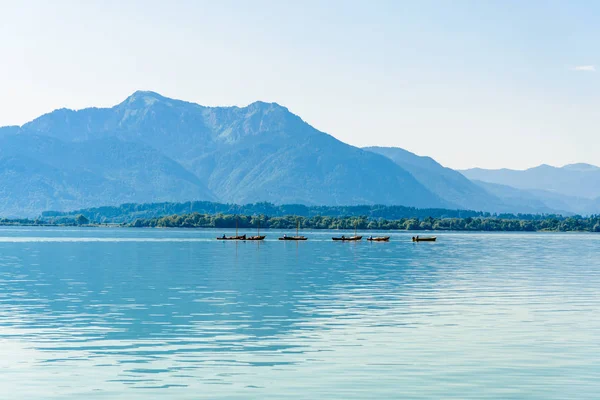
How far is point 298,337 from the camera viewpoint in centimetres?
5006

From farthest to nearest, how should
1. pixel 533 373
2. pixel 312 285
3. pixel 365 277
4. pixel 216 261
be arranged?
pixel 216 261 < pixel 365 277 < pixel 312 285 < pixel 533 373

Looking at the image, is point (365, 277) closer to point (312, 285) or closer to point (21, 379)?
point (312, 285)

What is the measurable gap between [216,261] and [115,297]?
188ft

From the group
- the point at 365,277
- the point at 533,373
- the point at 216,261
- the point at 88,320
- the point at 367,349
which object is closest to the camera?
the point at 533,373

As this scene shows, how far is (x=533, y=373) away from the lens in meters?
40.2

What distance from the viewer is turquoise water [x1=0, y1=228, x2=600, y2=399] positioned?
1469 inches

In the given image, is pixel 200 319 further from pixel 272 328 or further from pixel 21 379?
pixel 21 379

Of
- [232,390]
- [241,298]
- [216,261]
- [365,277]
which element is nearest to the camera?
[232,390]

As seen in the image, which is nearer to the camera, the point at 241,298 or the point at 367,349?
the point at 367,349

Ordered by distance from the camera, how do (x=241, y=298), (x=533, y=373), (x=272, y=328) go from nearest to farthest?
1. (x=533, y=373)
2. (x=272, y=328)
3. (x=241, y=298)

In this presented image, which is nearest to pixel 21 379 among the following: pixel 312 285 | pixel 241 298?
pixel 241 298

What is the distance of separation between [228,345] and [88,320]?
14.0m

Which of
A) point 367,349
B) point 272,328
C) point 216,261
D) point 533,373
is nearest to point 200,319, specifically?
point 272,328

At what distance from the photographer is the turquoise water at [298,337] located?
37.3m
